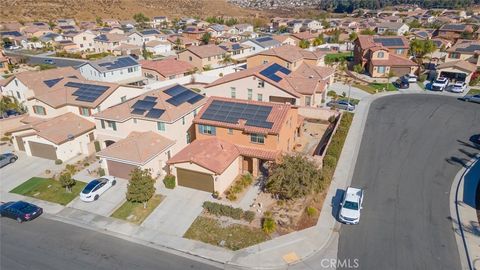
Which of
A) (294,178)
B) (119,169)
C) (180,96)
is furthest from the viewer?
(180,96)

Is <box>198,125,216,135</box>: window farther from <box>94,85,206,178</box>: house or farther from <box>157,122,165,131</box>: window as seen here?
<box>157,122,165,131</box>: window

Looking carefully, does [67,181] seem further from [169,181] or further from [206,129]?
→ [206,129]

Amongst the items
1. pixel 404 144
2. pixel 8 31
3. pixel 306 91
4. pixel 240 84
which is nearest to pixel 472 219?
pixel 404 144

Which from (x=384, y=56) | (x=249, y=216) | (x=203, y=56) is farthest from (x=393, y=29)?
(x=249, y=216)

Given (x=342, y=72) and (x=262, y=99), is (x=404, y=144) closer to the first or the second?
(x=262, y=99)

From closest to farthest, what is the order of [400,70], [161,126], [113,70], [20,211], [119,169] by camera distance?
[20,211] → [119,169] → [161,126] → [113,70] → [400,70]
